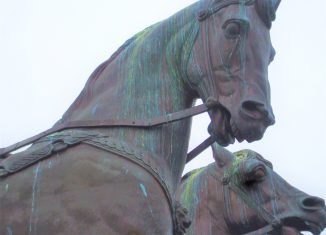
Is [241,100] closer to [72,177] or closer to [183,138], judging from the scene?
[183,138]

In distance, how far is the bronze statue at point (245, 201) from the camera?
32.3 feet

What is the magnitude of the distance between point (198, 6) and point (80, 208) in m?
1.47

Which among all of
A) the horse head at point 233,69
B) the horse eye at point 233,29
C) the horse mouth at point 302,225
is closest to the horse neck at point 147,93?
the horse head at point 233,69

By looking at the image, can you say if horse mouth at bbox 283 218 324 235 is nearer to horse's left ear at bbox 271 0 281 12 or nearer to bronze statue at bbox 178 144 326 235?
bronze statue at bbox 178 144 326 235

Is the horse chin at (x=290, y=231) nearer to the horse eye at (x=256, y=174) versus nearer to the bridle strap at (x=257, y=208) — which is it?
the bridle strap at (x=257, y=208)

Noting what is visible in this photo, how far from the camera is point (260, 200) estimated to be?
10000 millimetres

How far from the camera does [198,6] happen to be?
639 centimetres

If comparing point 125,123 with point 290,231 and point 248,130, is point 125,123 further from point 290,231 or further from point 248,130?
point 290,231

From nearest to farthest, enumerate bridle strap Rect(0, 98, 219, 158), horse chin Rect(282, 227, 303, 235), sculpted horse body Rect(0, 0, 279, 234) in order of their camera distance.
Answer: sculpted horse body Rect(0, 0, 279, 234), bridle strap Rect(0, 98, 219, 158), horse chin Rect(282, 227, 303, 235)

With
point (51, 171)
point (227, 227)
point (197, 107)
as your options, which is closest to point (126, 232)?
point (51, 171)

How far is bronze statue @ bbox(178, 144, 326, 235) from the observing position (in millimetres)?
9844

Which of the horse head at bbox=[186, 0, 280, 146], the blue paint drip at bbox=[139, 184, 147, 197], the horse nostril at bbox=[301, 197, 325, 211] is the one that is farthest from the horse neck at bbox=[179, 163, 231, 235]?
the blue paint drip at bbox=[139, 184, 147, 197]

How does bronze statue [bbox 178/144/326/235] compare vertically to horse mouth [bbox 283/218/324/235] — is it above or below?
above

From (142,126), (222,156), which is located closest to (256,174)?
(222,156)
